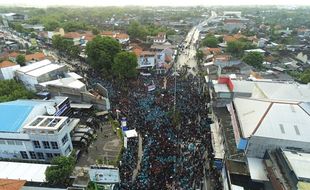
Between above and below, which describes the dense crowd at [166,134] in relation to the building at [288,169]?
below

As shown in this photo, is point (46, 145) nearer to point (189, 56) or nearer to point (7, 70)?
→ point (7, 70)

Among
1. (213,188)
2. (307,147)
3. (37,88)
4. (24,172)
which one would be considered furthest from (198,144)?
(37,88)

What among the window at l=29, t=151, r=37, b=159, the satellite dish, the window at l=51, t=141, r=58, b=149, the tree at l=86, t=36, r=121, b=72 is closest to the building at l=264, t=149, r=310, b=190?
the window at l=51, t=141, r=58, b=149

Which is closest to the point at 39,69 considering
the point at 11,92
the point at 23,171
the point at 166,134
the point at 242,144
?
the point at 11,92

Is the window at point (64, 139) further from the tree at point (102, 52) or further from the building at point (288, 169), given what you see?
the tree at point (102, 52)

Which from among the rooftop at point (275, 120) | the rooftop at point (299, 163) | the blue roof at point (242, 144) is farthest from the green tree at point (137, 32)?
the rooftop at point (299, 163)

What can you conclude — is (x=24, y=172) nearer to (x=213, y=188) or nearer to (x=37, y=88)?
(x=213, y=188)
